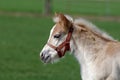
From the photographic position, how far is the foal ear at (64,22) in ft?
26.1

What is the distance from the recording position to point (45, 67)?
671 inches

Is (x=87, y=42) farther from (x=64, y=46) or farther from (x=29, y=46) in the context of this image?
(x=29, y=46)

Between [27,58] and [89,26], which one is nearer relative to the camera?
[89,26]

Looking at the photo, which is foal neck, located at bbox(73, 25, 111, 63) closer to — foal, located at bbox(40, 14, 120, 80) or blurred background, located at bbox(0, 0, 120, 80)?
foal, located at bbox(40, 14, 120, 80)

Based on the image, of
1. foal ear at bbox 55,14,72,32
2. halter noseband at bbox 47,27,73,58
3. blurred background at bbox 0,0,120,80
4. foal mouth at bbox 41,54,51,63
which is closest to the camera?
foal ear at bbox 55,14,72,32

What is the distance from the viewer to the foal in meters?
7.79

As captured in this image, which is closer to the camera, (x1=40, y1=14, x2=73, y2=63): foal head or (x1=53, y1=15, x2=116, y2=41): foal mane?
(x1=40, y1=14, x2=73, y2=63): foal head

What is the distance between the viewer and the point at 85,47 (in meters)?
8.06

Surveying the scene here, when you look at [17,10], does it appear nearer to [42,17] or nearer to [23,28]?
[42,17]

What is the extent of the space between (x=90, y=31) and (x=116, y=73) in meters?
0.85

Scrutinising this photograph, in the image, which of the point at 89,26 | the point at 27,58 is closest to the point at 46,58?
the point at 89,26

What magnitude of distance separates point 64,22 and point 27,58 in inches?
442

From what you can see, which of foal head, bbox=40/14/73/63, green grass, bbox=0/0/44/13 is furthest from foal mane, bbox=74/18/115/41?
green grass, bbox=0/0/44/13

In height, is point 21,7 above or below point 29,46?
below
